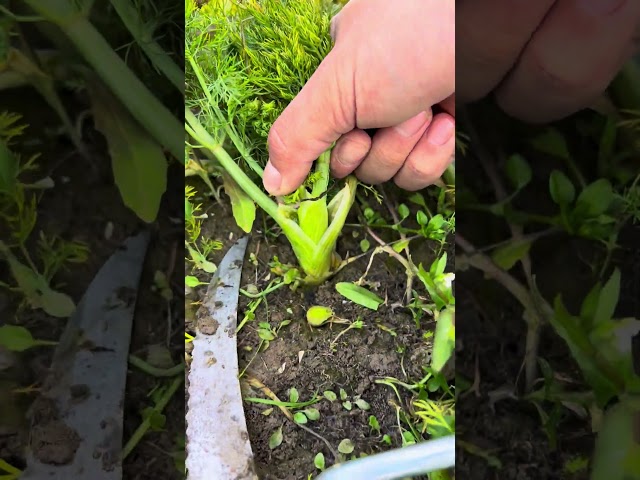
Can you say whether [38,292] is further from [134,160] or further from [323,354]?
[323,354]

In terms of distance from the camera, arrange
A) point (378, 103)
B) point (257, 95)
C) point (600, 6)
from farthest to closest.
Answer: point (257, 95) < point (378, 103) < point (600, 6)

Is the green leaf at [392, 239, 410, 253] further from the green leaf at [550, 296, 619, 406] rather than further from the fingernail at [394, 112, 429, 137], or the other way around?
the green leaf at [550, 296, 619, 406]

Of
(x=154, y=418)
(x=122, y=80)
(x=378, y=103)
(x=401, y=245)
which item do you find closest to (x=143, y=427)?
(x=154, y=418)

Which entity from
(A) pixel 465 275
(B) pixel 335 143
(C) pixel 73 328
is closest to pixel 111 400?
(C) pixel 73 328

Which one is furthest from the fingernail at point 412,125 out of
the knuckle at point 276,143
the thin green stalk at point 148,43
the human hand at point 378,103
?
the thin green stalk at point 148,43

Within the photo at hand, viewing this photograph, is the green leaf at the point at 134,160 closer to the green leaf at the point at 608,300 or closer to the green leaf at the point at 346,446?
the green leaf at the point at 608,300

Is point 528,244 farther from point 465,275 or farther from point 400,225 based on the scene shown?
point 400,225

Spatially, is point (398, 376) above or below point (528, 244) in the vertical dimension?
below
